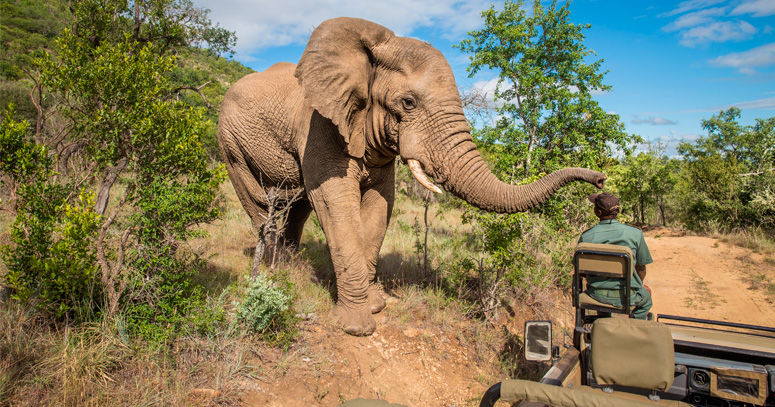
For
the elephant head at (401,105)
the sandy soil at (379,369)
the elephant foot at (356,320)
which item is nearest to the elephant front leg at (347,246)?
the elephant foot at (356,320)

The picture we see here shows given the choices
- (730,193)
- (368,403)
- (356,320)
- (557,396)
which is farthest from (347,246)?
(730,193)

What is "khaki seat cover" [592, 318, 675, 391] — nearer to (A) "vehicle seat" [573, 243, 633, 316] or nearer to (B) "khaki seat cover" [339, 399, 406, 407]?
(A) "vehicle seat" [573, 243, 633, 316]

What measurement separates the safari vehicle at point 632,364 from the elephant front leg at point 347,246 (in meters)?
2.57

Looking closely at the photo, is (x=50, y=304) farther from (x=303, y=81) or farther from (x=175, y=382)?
(x=303, y=81)

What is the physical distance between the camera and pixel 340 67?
15.8 ft

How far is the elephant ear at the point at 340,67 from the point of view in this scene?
4805mm

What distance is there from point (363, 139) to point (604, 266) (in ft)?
9.77

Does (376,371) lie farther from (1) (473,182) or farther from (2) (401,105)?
(2) (401,105)

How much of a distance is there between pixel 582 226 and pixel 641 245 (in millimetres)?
5763

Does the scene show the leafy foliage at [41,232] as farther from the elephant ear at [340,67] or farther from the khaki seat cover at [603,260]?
the khaki seat cover at [603,260]

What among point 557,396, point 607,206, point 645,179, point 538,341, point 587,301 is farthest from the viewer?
point 645,179

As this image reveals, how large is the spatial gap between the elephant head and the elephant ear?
0.04 ft

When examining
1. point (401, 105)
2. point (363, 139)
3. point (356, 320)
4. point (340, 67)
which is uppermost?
point (340, 67)

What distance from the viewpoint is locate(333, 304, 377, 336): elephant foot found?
5234mm
